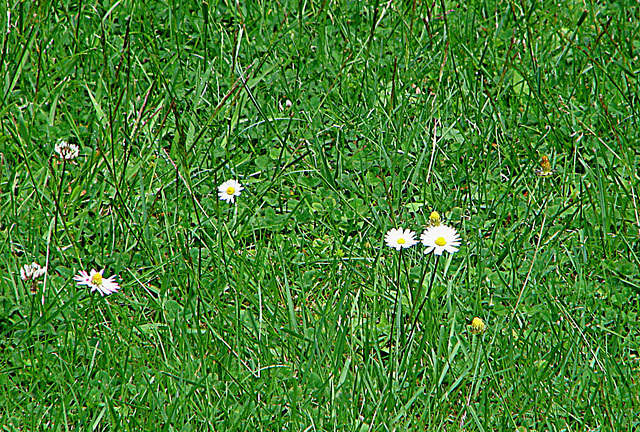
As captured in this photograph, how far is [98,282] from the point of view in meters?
2.34

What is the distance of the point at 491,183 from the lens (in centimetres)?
284

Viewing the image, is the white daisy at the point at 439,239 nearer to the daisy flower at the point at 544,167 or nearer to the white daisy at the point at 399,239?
the white daisy at the point at 399,239

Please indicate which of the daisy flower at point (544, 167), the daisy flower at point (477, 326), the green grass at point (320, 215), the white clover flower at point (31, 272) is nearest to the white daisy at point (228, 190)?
the green grass at point (320, 215)

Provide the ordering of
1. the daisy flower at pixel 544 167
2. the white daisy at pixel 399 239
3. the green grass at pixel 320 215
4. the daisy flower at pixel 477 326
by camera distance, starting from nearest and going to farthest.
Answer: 1. the green grass at pixel 320 215
2. the daisy flower at pixel 477 326
3. the white daisy at pixel 399 239
4. the daisy flower at pixel 544 167

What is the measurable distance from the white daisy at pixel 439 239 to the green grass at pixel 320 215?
120 mm

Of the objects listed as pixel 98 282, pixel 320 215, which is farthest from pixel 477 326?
pixel 98 282

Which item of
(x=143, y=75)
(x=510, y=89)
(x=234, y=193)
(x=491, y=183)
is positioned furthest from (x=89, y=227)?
(x=510, y=89)

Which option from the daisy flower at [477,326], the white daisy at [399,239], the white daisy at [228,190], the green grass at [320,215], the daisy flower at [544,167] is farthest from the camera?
the daisy flower at [544,167]

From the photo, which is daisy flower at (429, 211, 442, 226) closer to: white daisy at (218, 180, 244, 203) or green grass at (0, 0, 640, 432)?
green grass at (0, 0, 640, 432)

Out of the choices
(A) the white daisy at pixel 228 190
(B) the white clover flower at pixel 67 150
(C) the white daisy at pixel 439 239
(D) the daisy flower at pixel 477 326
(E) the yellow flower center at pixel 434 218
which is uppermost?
(B) the white clover flower at pixel 67 150

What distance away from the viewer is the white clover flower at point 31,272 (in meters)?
2.37

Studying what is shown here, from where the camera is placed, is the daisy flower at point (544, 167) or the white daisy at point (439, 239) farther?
the daisy flower at point (544, 167)

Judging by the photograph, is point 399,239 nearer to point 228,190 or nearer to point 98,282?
point 228,190

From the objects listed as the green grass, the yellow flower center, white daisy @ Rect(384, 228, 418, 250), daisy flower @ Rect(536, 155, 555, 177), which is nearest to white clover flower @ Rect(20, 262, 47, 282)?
the green grass
